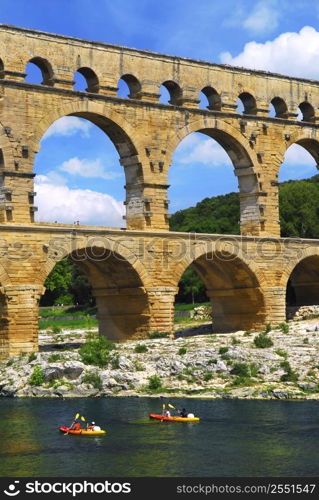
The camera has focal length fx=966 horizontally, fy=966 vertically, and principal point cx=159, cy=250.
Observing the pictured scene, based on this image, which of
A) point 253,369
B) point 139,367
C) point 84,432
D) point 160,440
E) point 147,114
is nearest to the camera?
point 160,440

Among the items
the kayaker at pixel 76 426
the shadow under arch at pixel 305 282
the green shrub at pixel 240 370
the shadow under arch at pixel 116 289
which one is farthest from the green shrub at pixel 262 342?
the shadow under arch at pixel 305 282

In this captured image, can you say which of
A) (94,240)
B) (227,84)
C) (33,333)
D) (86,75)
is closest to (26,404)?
(33,333)

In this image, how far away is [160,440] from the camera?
95.0 feet

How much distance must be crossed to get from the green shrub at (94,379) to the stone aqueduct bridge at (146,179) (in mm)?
4552

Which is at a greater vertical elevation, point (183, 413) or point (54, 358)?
point (54, 358)

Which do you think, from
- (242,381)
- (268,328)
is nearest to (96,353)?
(242,381)

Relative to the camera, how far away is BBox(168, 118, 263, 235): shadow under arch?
50581 mm

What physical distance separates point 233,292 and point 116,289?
7452 millimetres

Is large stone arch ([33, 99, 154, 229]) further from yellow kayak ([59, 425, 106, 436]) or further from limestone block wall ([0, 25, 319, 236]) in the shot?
yellow kayak ([59, 425, 106, 436])

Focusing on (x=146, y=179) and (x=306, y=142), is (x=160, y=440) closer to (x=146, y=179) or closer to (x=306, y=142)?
(x=146, y=179)

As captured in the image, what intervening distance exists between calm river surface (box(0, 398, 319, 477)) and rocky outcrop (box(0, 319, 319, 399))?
1357 mm

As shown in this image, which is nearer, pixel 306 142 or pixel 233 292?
pixel 233 292

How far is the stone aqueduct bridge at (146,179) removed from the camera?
140 feet

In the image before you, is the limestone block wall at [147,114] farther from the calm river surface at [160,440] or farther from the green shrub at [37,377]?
the calm river surface at [160,440]
